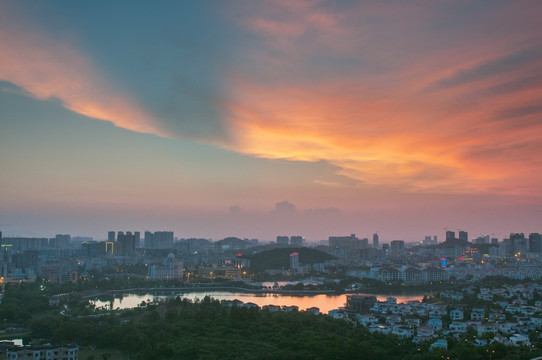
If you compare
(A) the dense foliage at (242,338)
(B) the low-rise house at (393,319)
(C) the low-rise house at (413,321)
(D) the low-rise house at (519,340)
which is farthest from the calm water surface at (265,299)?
(D) the low-rise house at (519,340)

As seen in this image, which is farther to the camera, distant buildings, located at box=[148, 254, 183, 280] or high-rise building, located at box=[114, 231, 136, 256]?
high-rise building, located at box=[114, 231, 136, 256]

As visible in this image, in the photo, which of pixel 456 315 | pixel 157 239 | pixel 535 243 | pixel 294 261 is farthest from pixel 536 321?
pixel 157 239

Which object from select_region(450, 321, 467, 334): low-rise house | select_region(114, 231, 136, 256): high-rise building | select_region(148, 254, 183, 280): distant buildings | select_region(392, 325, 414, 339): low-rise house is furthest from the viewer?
select_region(114, 231, 136, 256): high-rise building

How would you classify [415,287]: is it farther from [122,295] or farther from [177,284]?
[122,295]

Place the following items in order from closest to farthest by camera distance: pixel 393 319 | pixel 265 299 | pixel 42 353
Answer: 1. pixel 42 353
2. pixel 393 319
3. pixel 265 299

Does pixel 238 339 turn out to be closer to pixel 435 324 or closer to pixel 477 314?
pixel 435 324

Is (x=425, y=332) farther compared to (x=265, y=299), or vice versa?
(x=265, y=299)

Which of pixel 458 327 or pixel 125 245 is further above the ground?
pixel 125 245

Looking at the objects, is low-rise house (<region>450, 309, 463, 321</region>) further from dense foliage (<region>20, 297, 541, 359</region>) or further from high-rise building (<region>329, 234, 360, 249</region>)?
high-rise building (<region>329, 234, 360, 249</region>)

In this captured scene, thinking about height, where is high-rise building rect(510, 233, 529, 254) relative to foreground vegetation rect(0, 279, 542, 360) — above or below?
above

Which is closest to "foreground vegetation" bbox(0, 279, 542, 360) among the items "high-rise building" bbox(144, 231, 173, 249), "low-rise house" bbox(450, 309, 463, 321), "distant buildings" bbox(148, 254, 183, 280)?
"low-rise house" bbox(450, 309, 463, 321)

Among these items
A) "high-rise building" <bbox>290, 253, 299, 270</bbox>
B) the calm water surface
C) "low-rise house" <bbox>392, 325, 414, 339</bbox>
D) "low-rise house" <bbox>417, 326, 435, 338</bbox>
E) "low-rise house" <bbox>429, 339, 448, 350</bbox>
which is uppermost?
"high-rise building" <bbox>290, 253, 299, 270</bbox>
